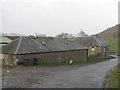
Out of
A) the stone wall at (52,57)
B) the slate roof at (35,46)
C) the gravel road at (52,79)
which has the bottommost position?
the gravel road at (52,79)

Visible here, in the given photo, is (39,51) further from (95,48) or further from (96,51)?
(96,51)

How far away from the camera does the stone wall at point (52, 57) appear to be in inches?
1162

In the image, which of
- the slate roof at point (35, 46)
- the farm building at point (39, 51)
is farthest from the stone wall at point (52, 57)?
the slate roof at point (35, 46)

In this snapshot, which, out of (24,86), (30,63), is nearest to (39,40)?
(30,63)

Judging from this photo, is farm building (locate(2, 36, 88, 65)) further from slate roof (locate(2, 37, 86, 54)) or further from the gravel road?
the gravel road

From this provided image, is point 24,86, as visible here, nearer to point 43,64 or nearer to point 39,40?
point 43,64

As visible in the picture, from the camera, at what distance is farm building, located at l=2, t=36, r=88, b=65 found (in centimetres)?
2964

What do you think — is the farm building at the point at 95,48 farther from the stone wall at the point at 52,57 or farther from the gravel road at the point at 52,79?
the gravel road at the point at 52,79

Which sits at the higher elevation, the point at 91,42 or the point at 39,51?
the point at 91,42

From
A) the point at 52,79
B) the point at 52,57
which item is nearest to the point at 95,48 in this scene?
the point at 52,57

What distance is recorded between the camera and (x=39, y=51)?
31.6 meters

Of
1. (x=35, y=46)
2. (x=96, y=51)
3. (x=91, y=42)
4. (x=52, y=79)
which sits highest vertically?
(x=91, y=42)

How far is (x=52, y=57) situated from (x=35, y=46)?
3.60m

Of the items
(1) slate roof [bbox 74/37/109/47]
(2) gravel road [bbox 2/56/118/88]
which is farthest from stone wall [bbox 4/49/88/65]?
(1) slate roof [bbox 74/37/109/47]
